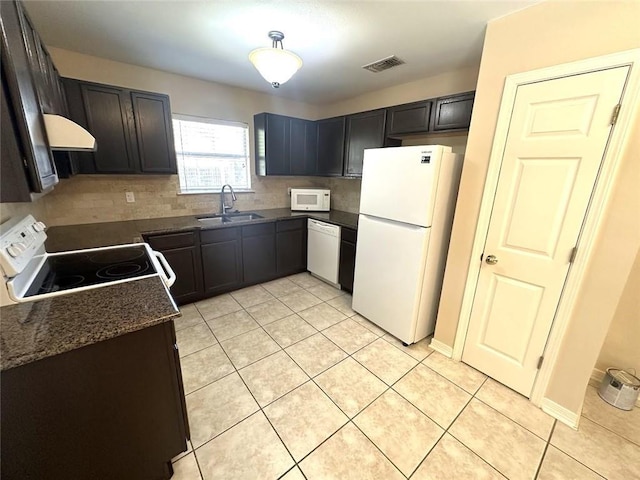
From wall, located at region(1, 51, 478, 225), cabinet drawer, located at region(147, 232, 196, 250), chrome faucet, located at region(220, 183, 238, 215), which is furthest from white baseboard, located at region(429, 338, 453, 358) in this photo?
chrome faucet, located at region(220, 183, 238, 215)

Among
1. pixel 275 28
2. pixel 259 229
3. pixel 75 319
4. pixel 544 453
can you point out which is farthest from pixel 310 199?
pixel 544 453

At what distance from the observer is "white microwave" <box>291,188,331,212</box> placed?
3766mm

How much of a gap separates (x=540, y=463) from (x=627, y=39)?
2.28 m

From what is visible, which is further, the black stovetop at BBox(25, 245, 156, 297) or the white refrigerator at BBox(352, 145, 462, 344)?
the white refrigerator at BBox(352, 145, 462, 344)

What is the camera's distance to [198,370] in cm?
200

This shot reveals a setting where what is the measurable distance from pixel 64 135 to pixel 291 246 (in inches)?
98.4

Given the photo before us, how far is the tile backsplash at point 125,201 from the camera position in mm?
2500

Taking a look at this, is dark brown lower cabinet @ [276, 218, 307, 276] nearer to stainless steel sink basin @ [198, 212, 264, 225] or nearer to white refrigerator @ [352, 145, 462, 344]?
stainless steel sink basin @ [198, 212, 264, 225]

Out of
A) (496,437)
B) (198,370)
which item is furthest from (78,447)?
(496,437)

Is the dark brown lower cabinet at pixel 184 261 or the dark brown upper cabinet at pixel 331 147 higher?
the dark brown upper cabinet at pixel 331 147

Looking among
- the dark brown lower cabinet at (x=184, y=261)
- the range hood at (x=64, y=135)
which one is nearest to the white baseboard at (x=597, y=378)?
the dark brown lower cabinet at (x=184, y=261)

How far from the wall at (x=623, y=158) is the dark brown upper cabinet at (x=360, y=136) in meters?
1.31

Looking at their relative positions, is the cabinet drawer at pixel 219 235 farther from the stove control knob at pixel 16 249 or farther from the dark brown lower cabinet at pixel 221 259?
the stove control knob at pixel 16 249

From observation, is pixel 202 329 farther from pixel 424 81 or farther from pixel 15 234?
pixel 424 81
